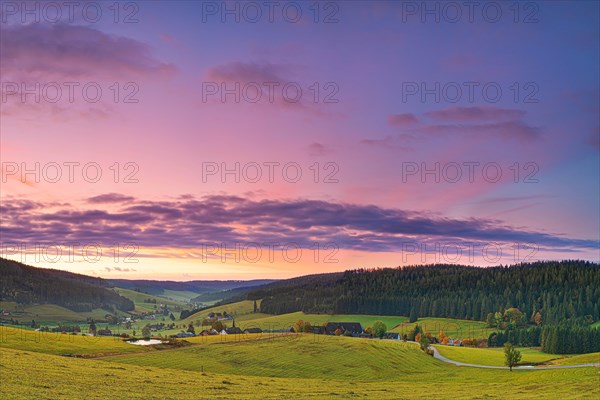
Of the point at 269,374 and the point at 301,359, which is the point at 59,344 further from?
the point at 301,359

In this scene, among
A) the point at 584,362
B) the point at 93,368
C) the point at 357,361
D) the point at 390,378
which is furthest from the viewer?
the point at 584,362

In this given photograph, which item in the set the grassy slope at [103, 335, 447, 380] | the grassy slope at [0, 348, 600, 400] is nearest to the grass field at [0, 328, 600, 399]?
the grassy slope at [0, 348, 600, 400]

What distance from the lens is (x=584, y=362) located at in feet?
514

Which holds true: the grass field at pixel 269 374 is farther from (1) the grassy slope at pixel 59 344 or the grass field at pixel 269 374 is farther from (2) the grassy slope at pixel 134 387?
(1) the grassy slope at pixel 59 344

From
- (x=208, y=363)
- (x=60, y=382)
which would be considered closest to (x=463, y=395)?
(x=60, y=382)

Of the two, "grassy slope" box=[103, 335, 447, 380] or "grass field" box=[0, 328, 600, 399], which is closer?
"grass field" box=[0, 328, 600, 399]

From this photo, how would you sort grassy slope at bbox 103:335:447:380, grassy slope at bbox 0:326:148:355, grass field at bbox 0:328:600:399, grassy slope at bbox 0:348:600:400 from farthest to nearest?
grassy slope at bbox 103:335:447:380
grassy slope at bbox 0:326:148:355
grass field at bbox 0:328:600:399
grassy slope at bbox 0:348:600:400

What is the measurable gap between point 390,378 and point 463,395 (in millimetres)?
58069

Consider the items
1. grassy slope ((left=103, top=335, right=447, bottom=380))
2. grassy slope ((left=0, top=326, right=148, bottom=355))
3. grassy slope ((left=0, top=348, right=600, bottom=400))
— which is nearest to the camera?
grassy slope ((left=0, top=348, right=600, bottom=400))

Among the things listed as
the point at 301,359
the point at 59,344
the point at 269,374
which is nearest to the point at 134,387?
the point at 269,374

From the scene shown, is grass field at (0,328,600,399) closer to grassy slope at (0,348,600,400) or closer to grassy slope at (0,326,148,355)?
grassy slope at (0,348,600,400)

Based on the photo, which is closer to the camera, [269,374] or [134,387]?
[134,387]

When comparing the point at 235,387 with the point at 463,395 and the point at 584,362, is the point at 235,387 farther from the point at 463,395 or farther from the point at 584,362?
the point at 584,362

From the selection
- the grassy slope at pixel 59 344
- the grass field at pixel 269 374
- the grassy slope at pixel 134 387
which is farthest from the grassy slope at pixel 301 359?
the grassy slope at pixel 134 387
